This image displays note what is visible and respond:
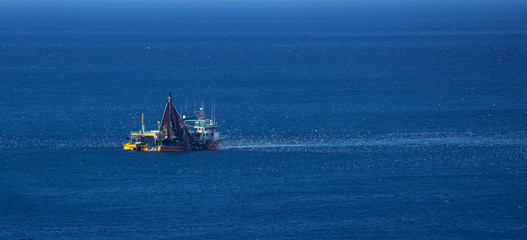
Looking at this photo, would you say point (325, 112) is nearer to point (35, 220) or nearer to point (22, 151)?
point (22, 151)

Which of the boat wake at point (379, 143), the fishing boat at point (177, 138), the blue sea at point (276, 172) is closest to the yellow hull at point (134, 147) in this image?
the fishing boat at point (177, 138)

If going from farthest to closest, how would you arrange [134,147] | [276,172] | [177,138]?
[134,147] → [177,138] → [276,172]

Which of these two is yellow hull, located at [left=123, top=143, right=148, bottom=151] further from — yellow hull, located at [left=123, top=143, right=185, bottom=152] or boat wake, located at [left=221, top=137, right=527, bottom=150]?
boat wake, located at [left=221, top=137, right=527, bottom=150]

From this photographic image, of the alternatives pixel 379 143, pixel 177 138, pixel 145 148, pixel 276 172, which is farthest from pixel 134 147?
pixel 379 143

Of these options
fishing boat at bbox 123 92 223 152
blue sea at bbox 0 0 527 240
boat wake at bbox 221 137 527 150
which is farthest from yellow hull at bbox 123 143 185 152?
boat wake at bbox 221 137 527 150

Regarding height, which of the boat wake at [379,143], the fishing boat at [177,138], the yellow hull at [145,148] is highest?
the fishing boat at [177,138]

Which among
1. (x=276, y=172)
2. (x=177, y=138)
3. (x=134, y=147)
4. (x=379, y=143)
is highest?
(x=177, y=138)

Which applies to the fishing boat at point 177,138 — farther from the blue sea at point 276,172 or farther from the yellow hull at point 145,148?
the blue sea at point 276,172

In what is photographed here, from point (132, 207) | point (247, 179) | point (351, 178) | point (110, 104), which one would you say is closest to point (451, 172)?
point (351, 178)

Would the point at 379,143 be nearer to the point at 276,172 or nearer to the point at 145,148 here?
the point at 276,172
